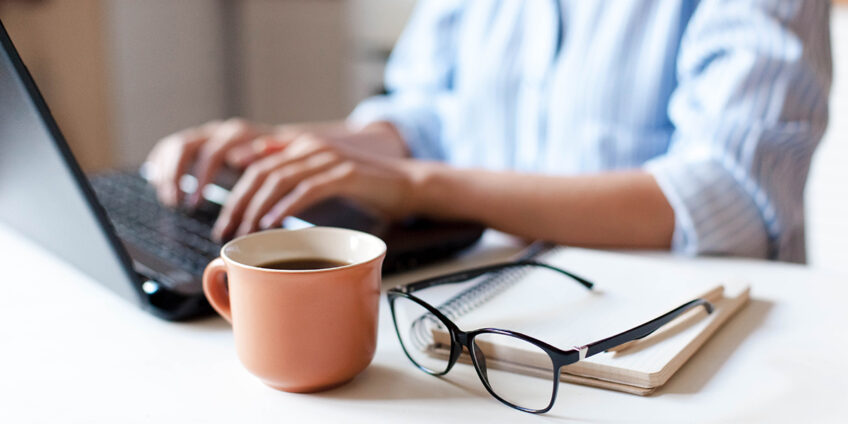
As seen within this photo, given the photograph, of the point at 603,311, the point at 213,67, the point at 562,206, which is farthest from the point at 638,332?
the point at 213,67

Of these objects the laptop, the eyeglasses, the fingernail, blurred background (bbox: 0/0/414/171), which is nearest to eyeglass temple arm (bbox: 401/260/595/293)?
the eyeglasses

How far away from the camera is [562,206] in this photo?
76cm

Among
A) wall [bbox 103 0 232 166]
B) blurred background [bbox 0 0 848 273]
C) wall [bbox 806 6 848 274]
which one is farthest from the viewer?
wall [bbox 103 0 232 166]

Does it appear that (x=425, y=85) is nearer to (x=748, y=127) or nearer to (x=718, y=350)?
(x=748, y=127)

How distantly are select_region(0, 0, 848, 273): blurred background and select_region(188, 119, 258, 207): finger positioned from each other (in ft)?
4.04

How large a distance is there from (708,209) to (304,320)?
49 centimetres

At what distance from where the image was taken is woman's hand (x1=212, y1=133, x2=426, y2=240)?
2.29 feet

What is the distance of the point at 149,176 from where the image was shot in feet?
3.23

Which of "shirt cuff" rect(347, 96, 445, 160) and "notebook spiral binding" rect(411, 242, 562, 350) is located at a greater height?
"notebook spiral binding" rect(411, 242, 562, 350)

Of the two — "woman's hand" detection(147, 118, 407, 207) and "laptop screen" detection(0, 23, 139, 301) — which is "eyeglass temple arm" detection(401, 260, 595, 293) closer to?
"laptop screen" detection(0, 23, 139, 301)

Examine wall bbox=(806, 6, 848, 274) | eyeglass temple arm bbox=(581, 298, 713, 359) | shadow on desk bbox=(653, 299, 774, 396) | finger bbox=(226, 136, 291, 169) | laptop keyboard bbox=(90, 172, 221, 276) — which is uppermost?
eyeglass temple arm bbox=(581, 298, 713, 359)

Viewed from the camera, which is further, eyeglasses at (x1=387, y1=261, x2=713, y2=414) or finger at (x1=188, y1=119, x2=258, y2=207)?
finger at (x1=188, y1=119, x2=258, y2=207)

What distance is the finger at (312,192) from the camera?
69 cm

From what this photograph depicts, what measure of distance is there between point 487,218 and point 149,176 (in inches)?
19.2
